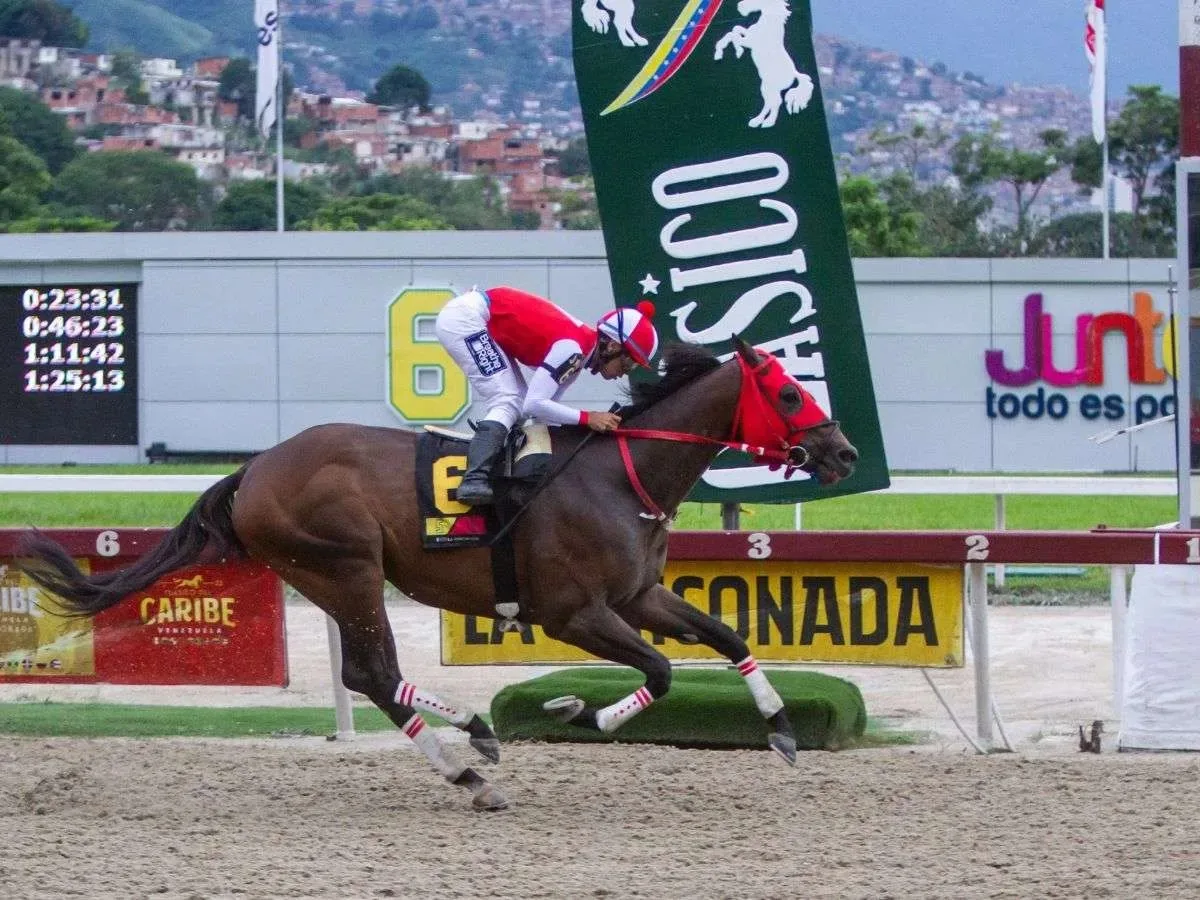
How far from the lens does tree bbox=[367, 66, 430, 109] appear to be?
14650 centimetres

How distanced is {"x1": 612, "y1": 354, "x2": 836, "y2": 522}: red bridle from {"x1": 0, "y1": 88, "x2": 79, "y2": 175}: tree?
276 ft

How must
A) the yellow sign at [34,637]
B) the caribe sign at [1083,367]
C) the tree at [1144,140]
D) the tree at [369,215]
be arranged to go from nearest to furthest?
1. the yellow sign at [34,637]
2. the caribe sign at [1083,367]
3. the tree at [369,215]
4. the tree at [1144,140]

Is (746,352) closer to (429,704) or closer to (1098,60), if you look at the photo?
(429,704)

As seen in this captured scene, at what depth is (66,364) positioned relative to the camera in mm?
23984

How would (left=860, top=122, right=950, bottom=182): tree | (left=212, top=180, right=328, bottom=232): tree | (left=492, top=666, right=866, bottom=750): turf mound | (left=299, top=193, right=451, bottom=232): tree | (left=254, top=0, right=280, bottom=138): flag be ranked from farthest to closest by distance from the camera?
(left=212, top=180, right=328, bottom=232): tree < (left=860, top=122, right=950, bottom=182): tree < (left=299, top=193, right=451, bottom=232): tree < (left=254, top=0, right=280, bottom=138): flag < (left=492, top=666, right=866, bottom=750): turf mound

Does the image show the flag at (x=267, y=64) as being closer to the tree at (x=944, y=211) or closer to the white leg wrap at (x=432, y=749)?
the tree at (x=944, y=211)

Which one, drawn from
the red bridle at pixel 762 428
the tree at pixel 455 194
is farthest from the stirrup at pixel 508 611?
the tree at pixel 455 194

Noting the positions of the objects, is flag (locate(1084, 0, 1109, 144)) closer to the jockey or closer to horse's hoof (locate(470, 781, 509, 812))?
the jockey

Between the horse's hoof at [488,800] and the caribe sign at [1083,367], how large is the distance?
2178cm

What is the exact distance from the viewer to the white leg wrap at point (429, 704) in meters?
6.22

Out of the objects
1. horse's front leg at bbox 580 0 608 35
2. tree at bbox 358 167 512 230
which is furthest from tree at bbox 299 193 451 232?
horse's front leg at bbox 580 0 608 35

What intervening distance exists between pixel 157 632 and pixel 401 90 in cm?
14383

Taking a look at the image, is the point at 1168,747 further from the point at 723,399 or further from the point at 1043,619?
the point at 1043,619

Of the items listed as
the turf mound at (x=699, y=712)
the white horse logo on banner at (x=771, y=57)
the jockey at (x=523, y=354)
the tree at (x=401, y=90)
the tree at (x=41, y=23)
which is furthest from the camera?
the tree at (x=401, y=90)
